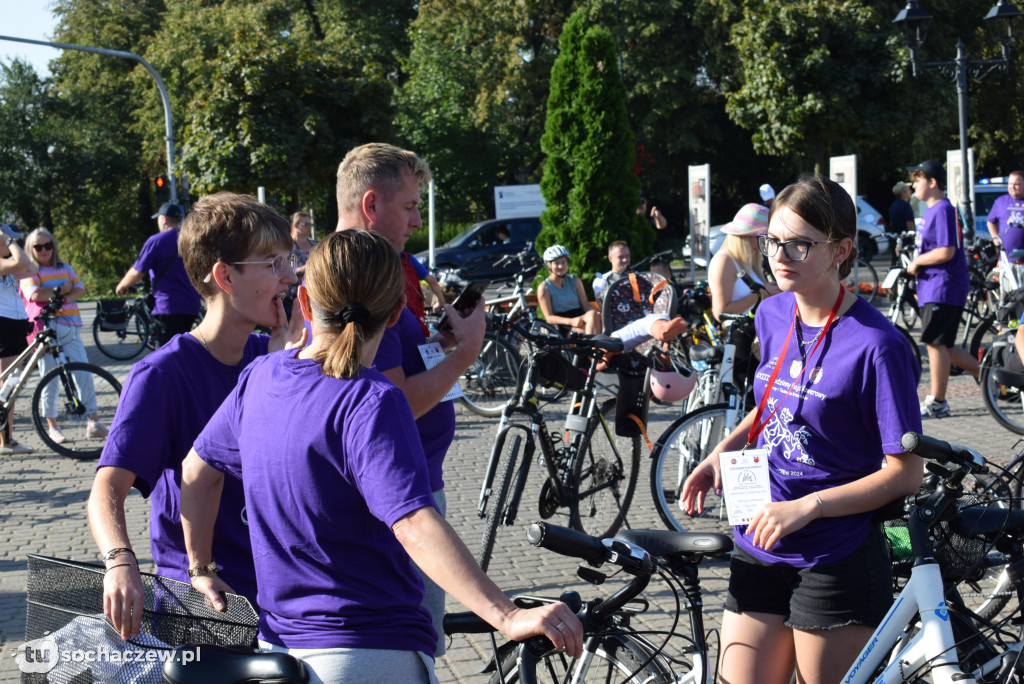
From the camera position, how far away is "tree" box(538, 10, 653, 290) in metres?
17.3

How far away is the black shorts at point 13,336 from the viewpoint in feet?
29.3

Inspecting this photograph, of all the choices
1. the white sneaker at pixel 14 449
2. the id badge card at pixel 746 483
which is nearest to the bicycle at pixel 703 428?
the id badge card at pixel 746 483

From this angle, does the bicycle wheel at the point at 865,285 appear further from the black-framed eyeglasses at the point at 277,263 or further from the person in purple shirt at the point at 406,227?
the black-framed eyeglasses at the point at 277,263

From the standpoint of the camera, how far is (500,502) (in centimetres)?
529

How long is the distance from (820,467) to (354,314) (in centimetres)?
135

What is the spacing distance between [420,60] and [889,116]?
19278 mm

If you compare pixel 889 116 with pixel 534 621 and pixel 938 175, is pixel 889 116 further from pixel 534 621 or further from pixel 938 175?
pixel 534 621

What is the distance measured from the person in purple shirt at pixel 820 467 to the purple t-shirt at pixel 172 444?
1303 millimetres

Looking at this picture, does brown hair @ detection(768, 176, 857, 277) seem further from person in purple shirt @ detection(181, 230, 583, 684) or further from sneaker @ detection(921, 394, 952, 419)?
sneaker @ detection(921, 394, 952, 419)

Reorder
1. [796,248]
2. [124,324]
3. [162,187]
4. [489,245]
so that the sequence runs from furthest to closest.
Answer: [489,245]
[162,187]
[124,324]
[796,248]

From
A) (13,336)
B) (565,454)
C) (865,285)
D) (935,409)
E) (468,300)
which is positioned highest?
(468,300)

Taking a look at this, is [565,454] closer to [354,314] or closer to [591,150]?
[354,314]

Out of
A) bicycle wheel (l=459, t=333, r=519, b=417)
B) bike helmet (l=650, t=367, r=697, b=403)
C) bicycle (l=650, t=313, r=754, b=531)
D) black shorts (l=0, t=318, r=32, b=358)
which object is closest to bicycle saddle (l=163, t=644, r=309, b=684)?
bicycle (l=650, t=313, r=754, b=531)

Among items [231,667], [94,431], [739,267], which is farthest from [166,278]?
[231,667]
